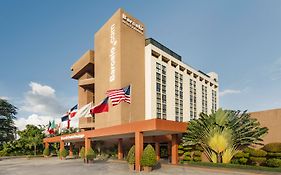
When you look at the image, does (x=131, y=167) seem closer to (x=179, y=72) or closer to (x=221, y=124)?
(x=221, y=124)

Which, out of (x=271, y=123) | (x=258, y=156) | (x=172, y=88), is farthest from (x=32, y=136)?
(x=271, y=123)

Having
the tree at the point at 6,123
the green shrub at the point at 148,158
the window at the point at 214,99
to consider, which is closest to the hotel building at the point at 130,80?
the green shrub at the point at 148,158

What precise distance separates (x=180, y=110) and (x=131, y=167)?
110ft

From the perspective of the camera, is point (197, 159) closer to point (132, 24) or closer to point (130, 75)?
point (130, 75)

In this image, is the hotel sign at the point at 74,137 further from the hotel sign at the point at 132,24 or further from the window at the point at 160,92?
the hotel sign at the point at 132,24

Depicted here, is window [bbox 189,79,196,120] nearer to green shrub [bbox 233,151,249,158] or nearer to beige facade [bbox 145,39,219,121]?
beige facade [bbox 145,39,219,121]

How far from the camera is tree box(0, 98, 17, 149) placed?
67.8 metres

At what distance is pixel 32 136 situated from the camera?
62812 millimetres

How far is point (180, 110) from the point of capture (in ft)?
188

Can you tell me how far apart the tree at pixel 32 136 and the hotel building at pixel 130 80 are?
1246cm

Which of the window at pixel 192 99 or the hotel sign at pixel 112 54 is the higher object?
the hotel sign at pixel 112 54

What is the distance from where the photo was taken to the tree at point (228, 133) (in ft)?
83.4

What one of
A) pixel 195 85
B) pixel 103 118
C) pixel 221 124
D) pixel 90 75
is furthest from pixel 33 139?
pixel 221 124

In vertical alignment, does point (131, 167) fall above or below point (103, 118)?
below
